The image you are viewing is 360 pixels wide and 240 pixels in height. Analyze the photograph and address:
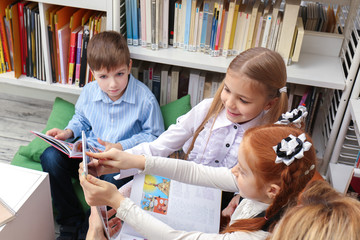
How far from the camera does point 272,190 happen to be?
1062 millimetres

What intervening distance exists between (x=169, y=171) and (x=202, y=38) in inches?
31.3

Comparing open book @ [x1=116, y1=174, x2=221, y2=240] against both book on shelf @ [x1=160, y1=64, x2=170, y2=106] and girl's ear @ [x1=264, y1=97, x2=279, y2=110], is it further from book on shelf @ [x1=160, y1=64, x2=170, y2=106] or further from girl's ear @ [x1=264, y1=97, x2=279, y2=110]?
book on shelf @ [x1=160, y1=64, x2=170, y2=106]

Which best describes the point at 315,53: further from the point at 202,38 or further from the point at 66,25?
the point at 66,25

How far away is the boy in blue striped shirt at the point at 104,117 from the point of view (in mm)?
1693

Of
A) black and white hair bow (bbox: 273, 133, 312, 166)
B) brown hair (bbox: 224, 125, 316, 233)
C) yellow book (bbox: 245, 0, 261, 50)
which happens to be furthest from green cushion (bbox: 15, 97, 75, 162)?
black and white hair bow (bbox: 273, 133, 312, 166)

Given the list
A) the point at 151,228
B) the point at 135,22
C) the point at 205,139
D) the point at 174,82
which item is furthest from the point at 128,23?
the point at 151,228

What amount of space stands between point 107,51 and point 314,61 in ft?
3.33

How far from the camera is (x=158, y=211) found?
4.23 feet

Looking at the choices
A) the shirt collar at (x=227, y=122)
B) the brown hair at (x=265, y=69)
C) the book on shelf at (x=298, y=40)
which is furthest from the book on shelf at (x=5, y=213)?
the book on shelf at (x=298, y=40)

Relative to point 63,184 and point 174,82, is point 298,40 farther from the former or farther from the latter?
point 63,184

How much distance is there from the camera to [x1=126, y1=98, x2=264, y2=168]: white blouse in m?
1.52

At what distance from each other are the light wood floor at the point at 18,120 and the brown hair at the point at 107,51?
84cm

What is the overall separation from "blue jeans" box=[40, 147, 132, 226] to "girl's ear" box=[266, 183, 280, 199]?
0.81 m

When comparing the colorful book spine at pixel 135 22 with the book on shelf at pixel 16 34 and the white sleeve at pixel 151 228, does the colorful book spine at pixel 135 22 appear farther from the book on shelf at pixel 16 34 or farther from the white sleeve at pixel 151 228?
the white sleeve at pixel 151 228
